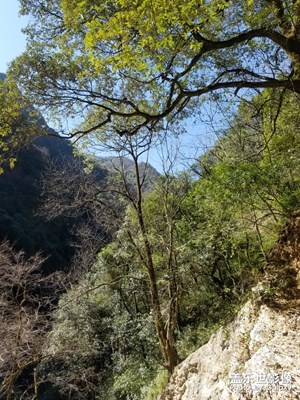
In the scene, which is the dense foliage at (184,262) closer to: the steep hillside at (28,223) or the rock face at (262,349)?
the rock face at (262,349)

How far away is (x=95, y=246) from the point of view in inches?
696

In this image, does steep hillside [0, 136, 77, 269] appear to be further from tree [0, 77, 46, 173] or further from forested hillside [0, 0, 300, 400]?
tree [0, 77, 46, 173]

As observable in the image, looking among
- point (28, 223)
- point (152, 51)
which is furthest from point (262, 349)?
point (28, 223)

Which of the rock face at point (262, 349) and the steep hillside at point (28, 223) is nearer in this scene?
the rock face at point (262, 349)

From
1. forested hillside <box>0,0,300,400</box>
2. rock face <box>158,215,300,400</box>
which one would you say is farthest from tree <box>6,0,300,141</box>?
rock face <box>158,215,300,400</box>

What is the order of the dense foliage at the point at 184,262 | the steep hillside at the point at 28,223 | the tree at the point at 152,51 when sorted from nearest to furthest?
the tree at the point at 152,51, the dense foliage at the point at 184,262, the steep hillside at the point at 28,223

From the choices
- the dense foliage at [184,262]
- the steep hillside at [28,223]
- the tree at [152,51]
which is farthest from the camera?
the steep hillside at [28,223]

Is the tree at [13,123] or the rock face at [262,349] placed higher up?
the tree at [13,123]

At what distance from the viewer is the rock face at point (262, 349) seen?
3.25 m

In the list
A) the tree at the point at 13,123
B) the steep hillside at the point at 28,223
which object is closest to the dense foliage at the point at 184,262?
the tree at the point at 13,123

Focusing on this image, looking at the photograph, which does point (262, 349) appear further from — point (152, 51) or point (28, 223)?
point (28, 223)

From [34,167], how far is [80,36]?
39.2 meters

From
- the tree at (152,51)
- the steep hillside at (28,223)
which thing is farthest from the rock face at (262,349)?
the steep hillside at (28,223)

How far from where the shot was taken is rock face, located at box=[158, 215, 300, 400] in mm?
3254
